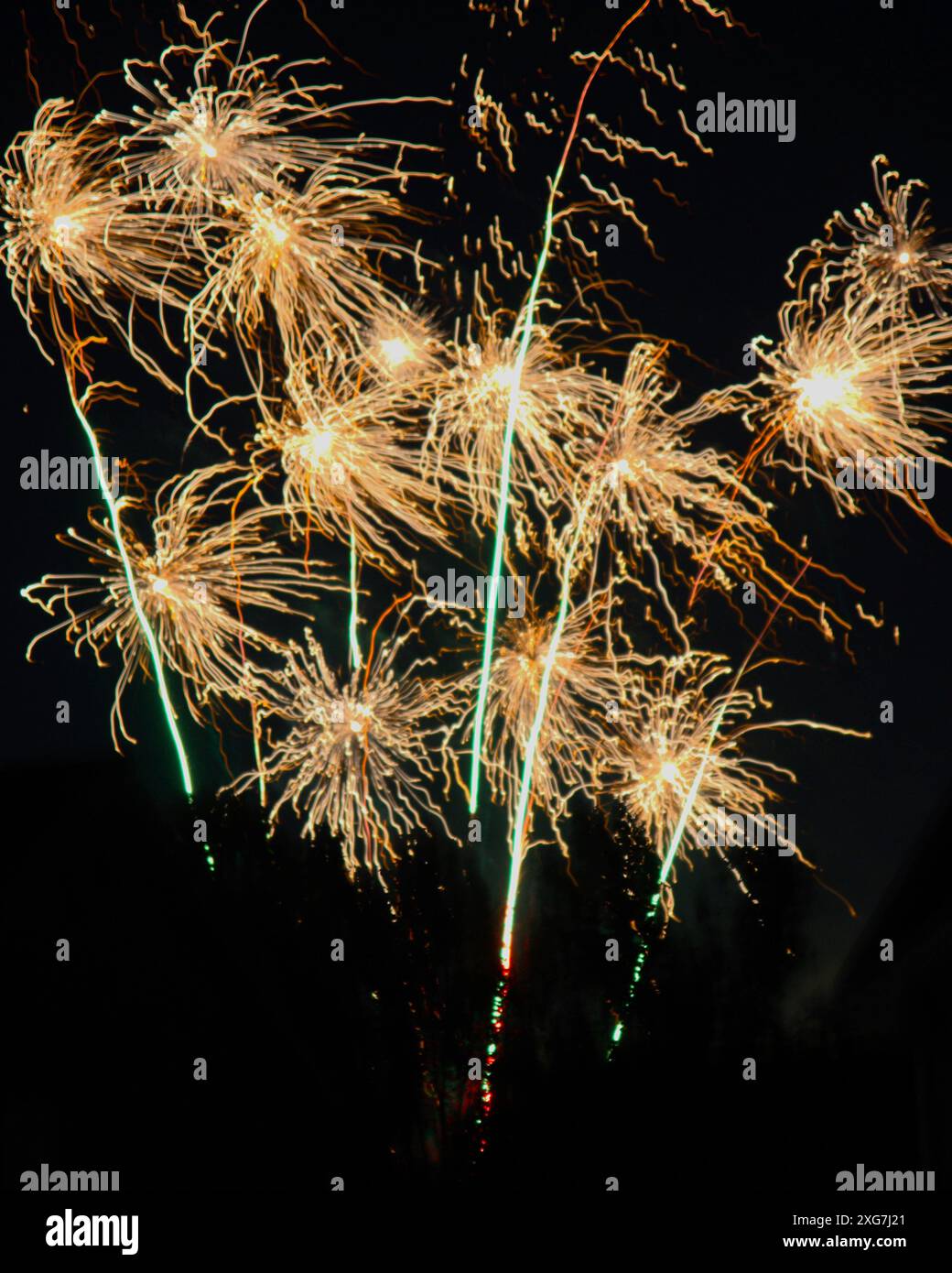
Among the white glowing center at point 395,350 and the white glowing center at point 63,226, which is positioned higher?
the white glowing center at point 63,226

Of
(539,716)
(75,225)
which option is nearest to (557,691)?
(539,716)

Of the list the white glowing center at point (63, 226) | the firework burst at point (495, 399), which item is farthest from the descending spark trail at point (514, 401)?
the white glowing center at point (63, 226)

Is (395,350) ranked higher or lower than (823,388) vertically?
higher

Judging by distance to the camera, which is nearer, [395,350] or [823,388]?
[823,388]

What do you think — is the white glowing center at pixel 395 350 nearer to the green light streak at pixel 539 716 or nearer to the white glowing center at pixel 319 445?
the white glowing center at pixel 319 445

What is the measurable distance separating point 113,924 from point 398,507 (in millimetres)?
3922

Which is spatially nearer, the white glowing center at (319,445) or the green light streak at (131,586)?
the green light streak at (131,586)

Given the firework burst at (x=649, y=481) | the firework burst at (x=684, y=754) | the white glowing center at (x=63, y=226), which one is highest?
the white glowing center at (x=63, y=226)

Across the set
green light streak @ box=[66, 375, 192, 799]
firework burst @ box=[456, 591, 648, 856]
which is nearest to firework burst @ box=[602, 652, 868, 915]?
firework burst @ box=[456, 591, 648, 856]

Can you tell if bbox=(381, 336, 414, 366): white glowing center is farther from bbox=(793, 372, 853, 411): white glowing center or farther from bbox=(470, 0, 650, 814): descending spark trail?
bbox=(793, 372, 853, 411): white glowing center

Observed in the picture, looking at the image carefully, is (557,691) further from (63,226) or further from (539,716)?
(63,226)

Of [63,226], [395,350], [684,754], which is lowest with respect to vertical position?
[684,754]
